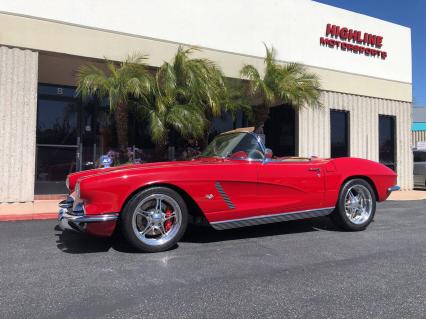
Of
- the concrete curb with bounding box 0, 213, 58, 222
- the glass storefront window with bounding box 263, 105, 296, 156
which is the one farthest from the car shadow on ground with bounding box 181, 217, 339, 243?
the glass storefront window with bounding box 263, 105, 296, 156

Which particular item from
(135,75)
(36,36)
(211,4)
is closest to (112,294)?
(135,75)

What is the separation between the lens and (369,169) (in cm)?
578

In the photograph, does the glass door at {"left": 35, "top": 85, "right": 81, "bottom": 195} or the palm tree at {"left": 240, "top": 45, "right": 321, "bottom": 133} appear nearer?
the glass door at {"left": 35, "top": 85, "right": 81, "bottom": 195}

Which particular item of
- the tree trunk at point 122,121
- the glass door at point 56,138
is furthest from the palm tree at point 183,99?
the glass door at point 56,138

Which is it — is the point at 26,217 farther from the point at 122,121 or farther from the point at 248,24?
the point at 248,24

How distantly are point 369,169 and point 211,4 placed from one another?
25.6ft

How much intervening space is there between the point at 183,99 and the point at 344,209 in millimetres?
5337

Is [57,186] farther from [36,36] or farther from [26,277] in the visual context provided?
[26,277]

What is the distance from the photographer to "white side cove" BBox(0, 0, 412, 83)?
9.82 metres

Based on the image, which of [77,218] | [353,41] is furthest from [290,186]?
[353,41]

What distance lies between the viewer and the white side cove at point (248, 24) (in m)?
9.82

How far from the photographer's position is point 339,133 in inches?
542

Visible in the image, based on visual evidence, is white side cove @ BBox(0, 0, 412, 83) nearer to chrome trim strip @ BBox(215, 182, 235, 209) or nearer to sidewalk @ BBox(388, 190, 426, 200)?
sidewalk @ BBox(388, 190, 426, 200)

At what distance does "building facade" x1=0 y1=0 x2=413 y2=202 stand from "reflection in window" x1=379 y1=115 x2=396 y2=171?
39 millimetres
